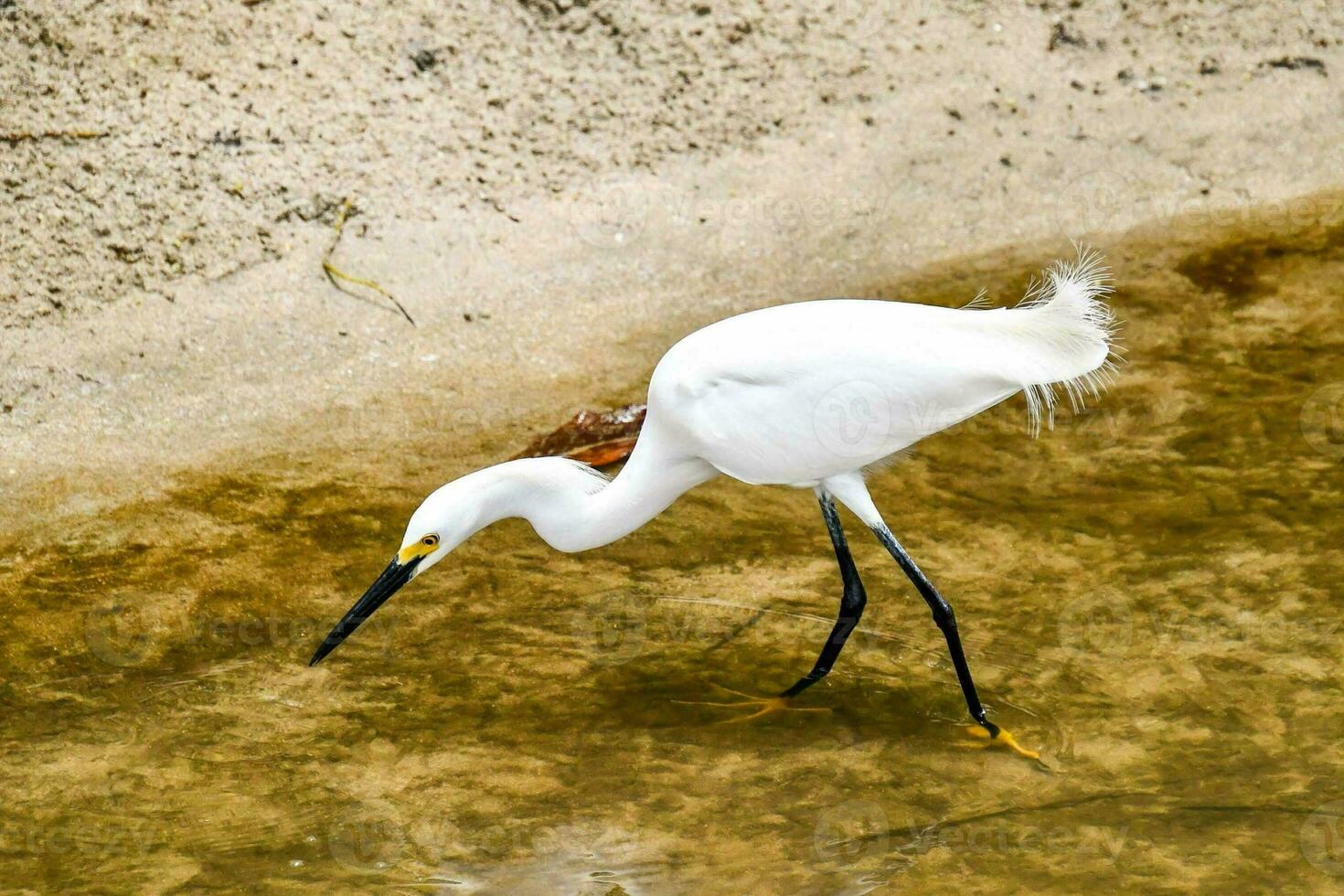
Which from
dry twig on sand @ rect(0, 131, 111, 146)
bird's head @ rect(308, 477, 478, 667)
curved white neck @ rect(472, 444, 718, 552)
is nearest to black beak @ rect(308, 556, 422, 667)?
bird's head @ rect(308, 477, 478, 667)

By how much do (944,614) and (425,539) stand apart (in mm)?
1507

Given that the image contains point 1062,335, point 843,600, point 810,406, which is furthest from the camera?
point 843,600

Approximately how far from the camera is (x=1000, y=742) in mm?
4312

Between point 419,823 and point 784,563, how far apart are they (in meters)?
1.67

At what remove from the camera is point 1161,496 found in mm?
5227

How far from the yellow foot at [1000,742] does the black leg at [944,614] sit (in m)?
0.02

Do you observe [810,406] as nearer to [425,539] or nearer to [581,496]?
[581,496]

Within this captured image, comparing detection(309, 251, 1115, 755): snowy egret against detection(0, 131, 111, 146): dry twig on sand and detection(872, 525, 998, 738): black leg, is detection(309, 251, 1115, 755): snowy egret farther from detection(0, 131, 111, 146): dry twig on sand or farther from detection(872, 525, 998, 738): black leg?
detection(0, 131, 111, 146): dry twig on sand

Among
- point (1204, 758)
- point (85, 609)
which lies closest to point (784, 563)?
point (1204, 758)

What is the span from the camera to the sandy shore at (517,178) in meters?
6.35

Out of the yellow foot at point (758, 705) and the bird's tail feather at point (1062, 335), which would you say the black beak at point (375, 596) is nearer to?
the yellow foot at point (758, 705)

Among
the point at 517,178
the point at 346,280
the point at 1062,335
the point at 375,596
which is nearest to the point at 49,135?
the point at 346,280

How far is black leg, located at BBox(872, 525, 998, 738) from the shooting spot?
4.30 metres

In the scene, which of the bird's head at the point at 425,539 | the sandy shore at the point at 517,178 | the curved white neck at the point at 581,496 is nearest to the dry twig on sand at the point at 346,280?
the sandy shore at the point at 517,178
